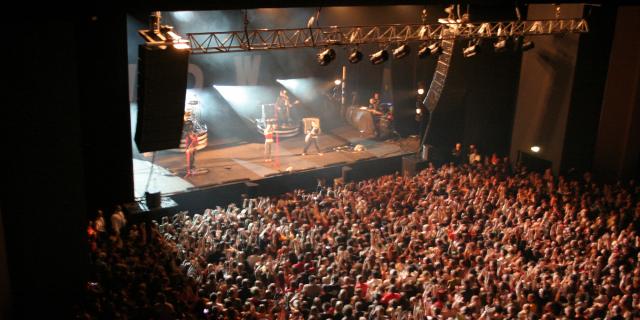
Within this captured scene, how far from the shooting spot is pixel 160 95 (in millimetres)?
6891

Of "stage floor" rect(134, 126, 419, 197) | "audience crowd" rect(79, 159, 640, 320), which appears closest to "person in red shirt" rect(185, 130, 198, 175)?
"stage floor" rect(134, 126, 419, 197)

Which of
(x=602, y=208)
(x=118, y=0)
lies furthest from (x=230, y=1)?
(x=602, y=208)

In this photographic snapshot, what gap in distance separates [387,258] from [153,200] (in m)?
4.07

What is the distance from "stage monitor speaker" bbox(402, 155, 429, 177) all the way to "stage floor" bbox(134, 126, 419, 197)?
0.41 m

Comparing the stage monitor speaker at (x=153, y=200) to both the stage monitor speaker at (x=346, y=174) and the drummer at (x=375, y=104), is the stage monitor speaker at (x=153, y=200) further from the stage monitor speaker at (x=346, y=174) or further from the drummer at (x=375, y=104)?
the drummer at (x=375, y=104)

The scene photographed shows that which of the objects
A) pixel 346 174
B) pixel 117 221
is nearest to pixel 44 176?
pixel 117 221

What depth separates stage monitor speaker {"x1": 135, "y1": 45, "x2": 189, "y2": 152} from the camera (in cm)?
670

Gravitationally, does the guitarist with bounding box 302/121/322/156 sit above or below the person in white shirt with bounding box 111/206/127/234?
above

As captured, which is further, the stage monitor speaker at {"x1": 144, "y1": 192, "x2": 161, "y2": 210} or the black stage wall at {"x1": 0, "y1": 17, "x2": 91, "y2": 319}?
the stage monitor speaker at {"x1": 144, "y1": 192, "x2": 161, "y2": 210}

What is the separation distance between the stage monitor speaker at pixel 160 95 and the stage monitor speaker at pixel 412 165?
685 cm

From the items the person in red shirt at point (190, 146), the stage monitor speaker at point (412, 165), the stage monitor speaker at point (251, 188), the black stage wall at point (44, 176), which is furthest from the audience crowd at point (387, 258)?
the stage monitor speaker at point (412, 165)

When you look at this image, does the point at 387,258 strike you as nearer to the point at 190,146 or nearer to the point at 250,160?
the point at 190,146

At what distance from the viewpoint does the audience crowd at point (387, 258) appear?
6523 millimetres

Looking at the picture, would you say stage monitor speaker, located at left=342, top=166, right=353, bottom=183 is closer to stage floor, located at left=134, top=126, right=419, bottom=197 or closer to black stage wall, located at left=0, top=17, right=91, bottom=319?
stage floor, located at left=134, top=126, right=419, bottom=197
